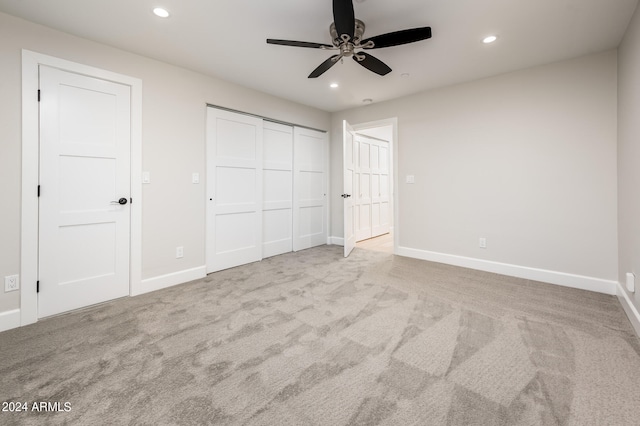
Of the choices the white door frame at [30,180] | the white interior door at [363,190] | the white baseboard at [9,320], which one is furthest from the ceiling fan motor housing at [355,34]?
the white baseboard at [9,320]

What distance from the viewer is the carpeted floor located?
4.27ft

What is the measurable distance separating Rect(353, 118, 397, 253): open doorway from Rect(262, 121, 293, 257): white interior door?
130 cm

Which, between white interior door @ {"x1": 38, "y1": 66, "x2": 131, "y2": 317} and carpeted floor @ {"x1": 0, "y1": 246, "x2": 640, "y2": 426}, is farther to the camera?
white interior door @ {"x1": 38, "y1": 66, "x2": 131, "y2": 317}

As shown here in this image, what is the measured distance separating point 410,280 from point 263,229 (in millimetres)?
2256

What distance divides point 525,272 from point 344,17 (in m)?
3.42

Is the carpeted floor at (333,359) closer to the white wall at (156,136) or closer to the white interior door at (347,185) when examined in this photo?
the white wall at (156,136)

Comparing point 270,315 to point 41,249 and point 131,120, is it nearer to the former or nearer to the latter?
point 41,249

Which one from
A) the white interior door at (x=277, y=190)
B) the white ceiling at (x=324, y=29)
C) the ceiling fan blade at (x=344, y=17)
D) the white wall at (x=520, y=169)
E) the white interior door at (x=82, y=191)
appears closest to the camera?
the ceiling fan blade at (x=344, y=17)

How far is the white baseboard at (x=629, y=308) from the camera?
2011 millimetres

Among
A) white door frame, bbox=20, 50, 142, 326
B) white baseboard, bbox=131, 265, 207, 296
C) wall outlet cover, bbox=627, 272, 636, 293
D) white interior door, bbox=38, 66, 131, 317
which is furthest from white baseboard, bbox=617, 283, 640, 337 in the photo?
white door frame, bbox=20, 50, 142, 326

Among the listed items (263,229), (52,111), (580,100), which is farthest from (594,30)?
(52,111)

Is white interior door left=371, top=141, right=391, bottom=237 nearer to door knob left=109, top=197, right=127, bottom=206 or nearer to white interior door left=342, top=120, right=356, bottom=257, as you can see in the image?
white interior door left=342, top=120, right=356, bottom=257

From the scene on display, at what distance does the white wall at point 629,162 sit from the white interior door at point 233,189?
3.88 meters

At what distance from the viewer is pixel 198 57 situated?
9.52 ft
